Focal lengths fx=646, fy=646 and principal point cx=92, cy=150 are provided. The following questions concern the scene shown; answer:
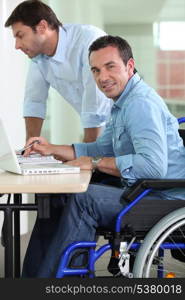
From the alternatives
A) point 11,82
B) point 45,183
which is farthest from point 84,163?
point 11,82

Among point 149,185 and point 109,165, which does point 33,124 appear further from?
point 149,185

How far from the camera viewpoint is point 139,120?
6.81 ft

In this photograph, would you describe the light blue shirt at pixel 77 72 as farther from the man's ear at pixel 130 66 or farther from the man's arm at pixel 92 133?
the man's ear at pixel 130 66

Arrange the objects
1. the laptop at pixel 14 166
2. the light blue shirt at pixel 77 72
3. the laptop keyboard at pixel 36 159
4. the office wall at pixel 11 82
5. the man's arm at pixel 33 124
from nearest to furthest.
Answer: the laptop at pixel 14 166
the laptop keyboard at pixel 36 159
the light blue shirt at pixel 77 72
the man's arm at pixel 33 124
the office wall at pixel 11 82

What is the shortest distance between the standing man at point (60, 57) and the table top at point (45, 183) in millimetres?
969

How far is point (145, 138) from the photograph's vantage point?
2037 mm

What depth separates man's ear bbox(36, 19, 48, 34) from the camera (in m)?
2.83

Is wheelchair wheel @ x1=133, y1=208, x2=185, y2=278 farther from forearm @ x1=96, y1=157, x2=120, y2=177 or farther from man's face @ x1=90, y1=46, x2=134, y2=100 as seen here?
man's face @ x1=90, y1=46, x2=134, y2=100

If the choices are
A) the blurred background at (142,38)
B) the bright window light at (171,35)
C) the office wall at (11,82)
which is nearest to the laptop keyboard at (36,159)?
the office wall at (11,82)

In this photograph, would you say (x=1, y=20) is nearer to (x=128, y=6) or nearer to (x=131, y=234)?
(x=128, y=6)

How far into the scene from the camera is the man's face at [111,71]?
2.26m

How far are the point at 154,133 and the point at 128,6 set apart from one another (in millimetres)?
3245

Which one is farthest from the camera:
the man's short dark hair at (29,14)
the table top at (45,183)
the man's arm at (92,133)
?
the man's arm at (92,133)

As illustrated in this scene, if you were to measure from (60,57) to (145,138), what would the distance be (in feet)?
3.36
